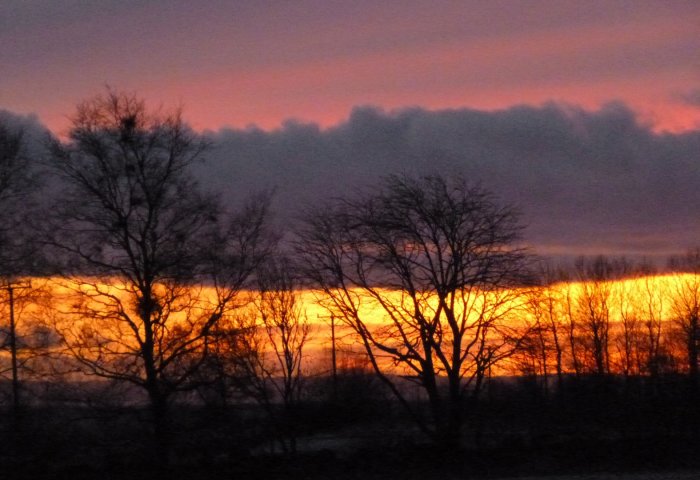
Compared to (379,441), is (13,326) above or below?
above

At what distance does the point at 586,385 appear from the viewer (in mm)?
40656

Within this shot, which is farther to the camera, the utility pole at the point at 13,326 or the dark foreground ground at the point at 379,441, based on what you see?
the utility pole at the point at 13,326

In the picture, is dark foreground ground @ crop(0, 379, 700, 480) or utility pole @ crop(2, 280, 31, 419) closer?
dark foreground ground @ crop(0, 379, 700, 480)

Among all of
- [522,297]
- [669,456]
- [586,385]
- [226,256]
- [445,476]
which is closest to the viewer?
[445,476]

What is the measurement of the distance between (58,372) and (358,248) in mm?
12644

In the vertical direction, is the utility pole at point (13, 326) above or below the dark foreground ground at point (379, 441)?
above

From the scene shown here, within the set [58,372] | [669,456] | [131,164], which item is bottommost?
[669,456]

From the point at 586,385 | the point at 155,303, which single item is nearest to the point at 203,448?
the point at 155,303

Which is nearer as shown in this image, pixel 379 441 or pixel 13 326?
pixel 379 441

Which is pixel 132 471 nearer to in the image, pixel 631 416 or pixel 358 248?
pixel 358 248

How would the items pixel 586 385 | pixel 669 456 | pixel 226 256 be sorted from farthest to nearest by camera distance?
pixel 586 385 < pixel 226 256 < pixel 669 456

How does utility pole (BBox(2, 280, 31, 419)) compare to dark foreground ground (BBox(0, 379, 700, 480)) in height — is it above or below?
above

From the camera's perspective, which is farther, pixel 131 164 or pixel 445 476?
pixel 131 164

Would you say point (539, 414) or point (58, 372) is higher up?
point (58, 372)
